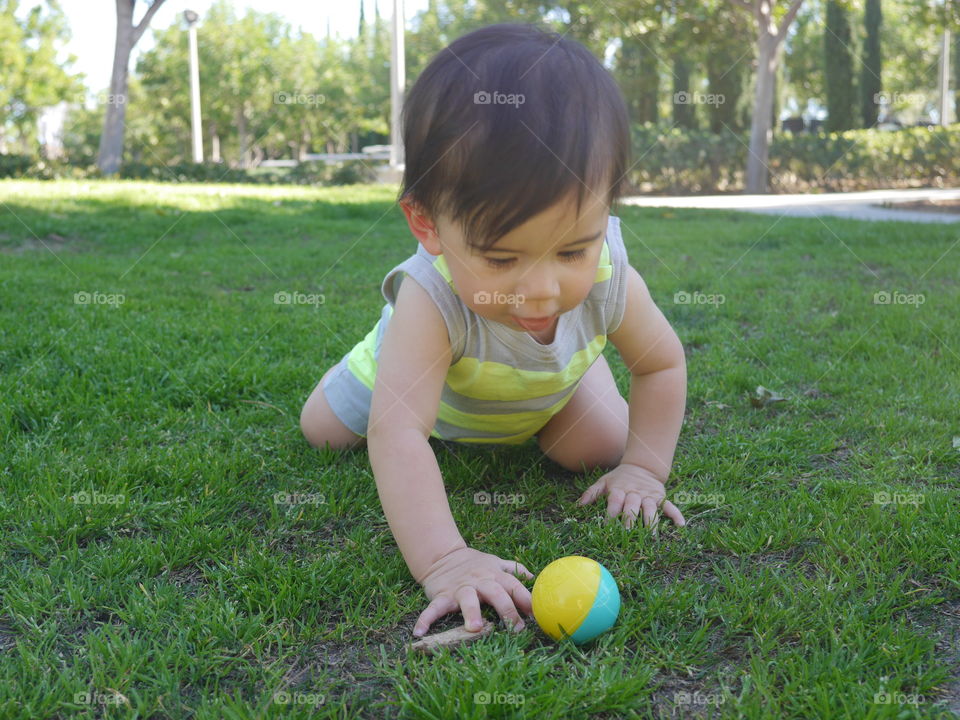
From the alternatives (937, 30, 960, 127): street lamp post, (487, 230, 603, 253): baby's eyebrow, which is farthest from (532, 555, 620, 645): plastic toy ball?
(937, 30, 960, 127): street lamp post

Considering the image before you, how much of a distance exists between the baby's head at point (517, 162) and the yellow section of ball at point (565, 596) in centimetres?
52

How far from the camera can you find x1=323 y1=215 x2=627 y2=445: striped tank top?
2.03 metres

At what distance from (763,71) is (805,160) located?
224 inches

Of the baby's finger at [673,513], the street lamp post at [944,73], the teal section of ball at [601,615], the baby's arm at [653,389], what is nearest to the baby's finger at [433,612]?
the teal section of ball at [601,615]

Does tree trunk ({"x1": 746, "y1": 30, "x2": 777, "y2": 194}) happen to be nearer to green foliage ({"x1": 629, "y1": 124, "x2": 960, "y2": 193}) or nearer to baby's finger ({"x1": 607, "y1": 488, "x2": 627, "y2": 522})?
green foliage ({"x1": 629, "y1": 124, "x2": 960, "y2": 193})

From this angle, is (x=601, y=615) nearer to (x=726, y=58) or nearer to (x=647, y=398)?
(x=647, y=398)

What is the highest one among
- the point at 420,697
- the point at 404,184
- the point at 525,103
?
the point at 525,103

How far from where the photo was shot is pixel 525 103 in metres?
1.65

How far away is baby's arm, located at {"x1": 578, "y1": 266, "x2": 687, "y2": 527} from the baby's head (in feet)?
1.61

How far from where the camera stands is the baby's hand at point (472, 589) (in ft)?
5.47

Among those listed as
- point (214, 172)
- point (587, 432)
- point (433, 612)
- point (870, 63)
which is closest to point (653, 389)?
point (587, 432)

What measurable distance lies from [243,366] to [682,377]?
1703 mm

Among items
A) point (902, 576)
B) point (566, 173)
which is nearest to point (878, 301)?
point (902, 576)

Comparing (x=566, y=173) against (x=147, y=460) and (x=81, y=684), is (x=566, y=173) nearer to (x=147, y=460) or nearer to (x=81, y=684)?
(x=81, y=684)
